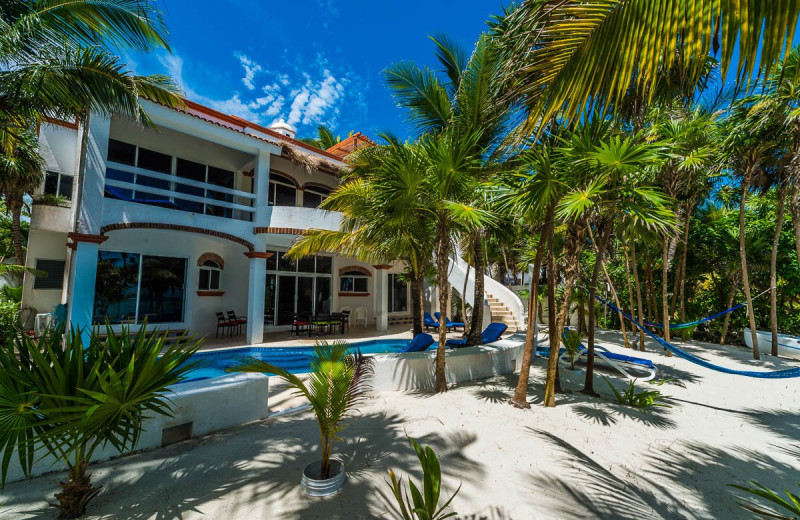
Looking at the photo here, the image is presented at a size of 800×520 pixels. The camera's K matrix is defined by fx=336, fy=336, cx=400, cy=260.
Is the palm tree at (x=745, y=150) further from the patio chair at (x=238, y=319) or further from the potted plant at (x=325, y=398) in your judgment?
the patio chair at (x=238, y=319)

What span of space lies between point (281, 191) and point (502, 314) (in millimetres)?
10254

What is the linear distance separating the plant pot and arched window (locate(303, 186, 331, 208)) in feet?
39.5

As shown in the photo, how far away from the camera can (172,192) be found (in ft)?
30.9

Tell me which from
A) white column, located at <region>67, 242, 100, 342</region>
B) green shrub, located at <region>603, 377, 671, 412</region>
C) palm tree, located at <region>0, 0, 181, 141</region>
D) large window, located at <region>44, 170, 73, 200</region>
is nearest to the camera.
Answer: palm tree, located at <region>0, 0, 181, 141</region>

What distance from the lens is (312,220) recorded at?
1113 cm

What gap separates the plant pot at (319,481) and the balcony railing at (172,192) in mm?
8492

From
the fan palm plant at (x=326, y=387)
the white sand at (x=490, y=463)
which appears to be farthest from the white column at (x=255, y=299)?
the fan palm plant at (x=326, y=387)

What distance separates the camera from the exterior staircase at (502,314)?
1312cm

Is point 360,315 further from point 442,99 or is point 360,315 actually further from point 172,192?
point 442,99

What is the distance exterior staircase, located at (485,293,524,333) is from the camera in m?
13.1

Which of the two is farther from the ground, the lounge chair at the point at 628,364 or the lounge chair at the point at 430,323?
the lounge chair at the point at 430,323

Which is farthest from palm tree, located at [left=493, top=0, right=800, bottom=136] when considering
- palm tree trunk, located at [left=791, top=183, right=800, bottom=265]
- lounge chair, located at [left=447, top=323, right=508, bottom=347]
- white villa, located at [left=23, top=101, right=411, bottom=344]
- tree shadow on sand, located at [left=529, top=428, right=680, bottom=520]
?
palm tree trunk, located at [left=791, top=183, right=800, bottom=265]

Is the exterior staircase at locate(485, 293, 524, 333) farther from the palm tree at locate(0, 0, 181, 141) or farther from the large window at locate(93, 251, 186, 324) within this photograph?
the palm tree at locate(0, 0, 181, 141)

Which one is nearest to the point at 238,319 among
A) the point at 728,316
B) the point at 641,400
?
the point at 641,400
